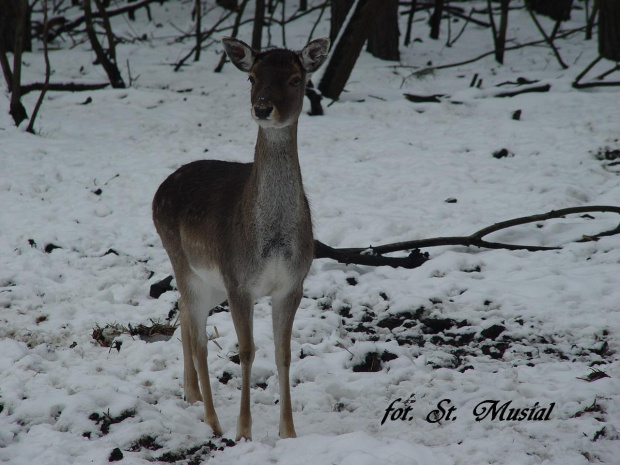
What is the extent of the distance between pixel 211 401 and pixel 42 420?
105 cm

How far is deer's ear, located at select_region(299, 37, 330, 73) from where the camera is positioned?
4086 millimetres

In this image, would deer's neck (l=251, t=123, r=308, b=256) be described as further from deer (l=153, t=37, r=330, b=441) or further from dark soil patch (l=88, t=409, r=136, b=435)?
dark soil patch (l=88, t=409, r=136, b=435)

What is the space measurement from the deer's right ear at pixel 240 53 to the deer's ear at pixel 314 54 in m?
0.33

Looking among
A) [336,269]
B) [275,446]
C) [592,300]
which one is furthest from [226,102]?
[275,446]

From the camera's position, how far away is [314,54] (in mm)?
4141

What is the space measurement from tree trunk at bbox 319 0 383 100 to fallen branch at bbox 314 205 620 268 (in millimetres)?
5863

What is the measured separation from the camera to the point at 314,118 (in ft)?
37.4

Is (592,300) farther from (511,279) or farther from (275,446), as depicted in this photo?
(275,446)

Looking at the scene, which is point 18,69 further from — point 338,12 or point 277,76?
point 277,76

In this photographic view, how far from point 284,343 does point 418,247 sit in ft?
9.48

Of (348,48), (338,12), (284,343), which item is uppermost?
(338,12)

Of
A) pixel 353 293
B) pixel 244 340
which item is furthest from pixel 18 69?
pixel 244 340

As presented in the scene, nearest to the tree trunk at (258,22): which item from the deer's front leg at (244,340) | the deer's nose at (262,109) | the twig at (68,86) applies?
the twig at (68,86)

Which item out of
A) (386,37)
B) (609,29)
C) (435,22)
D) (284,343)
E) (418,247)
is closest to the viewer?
(284,343)
